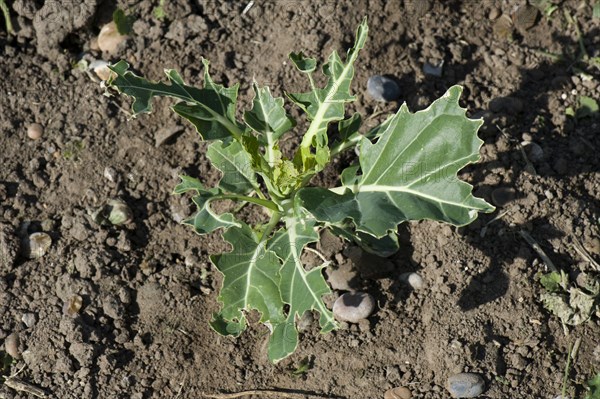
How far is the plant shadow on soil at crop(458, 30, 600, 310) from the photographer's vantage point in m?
3.08

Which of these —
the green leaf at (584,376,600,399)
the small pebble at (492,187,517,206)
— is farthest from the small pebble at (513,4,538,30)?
the green leaf at (584,376,600,399)

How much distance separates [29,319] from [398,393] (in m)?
1.58

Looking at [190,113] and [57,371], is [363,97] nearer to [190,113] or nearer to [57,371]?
[190,113]

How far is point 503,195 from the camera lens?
3.18 m

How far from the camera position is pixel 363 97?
3445 mm

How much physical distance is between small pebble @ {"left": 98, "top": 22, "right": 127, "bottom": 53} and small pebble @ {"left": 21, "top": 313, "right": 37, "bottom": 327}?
4.46 ft

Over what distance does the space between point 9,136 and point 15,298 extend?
2.68ft

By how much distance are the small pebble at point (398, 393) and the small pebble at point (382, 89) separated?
52.0 inches

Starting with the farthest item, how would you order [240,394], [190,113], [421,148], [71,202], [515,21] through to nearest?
[515,21]
[71,202]
[240,394]
[190,113]
[421,148]

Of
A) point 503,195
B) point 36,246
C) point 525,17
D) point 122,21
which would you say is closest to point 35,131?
point 36,246

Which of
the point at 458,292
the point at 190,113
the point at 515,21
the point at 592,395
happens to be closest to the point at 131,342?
the point at 190,113

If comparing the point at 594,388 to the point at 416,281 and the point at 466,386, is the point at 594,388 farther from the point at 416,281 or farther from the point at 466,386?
the point at 416,281

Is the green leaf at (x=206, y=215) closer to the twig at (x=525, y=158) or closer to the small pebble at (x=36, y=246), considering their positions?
the small pebble at (x=36, y=246)

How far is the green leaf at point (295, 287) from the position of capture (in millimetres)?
2709
